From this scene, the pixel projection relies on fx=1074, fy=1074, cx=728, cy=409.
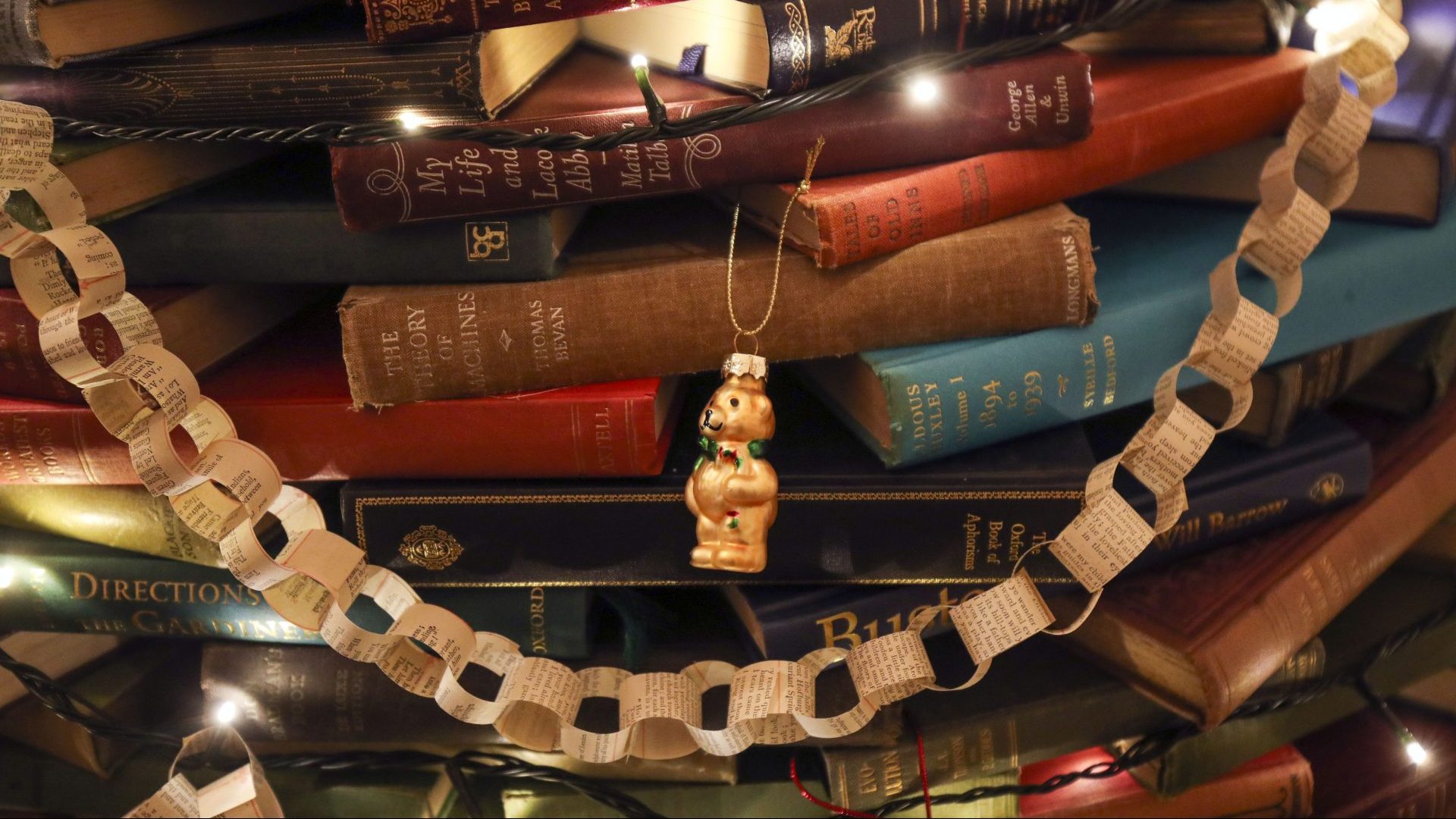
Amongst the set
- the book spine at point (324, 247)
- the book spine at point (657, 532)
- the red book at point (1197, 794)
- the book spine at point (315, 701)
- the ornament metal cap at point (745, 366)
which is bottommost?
the red book at point (1197, 794)

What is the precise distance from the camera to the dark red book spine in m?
0.71

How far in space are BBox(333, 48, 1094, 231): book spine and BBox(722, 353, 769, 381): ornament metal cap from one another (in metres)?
0.12

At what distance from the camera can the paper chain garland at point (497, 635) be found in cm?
67

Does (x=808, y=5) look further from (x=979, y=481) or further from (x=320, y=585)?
(x=320, y=585)

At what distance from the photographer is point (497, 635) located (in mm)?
774

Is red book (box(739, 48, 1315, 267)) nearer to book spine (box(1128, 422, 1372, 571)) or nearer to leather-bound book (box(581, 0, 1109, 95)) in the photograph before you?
leather-bound book (box(581, 0, 1109, 95))

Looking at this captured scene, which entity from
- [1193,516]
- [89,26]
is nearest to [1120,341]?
[1193,516]

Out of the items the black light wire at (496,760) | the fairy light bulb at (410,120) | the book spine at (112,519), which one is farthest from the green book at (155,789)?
the fairy light bulb at (410,120)

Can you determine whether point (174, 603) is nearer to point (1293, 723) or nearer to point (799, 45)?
point (799, 45)

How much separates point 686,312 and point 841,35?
204 millimetres

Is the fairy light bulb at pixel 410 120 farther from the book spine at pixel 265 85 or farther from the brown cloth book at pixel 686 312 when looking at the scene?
the brown cloth book at pixel 686 312

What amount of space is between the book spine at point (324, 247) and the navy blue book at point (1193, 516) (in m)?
0.29

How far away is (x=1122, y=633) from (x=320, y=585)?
59 cm

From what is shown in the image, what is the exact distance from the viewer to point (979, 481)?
2.43 feet
